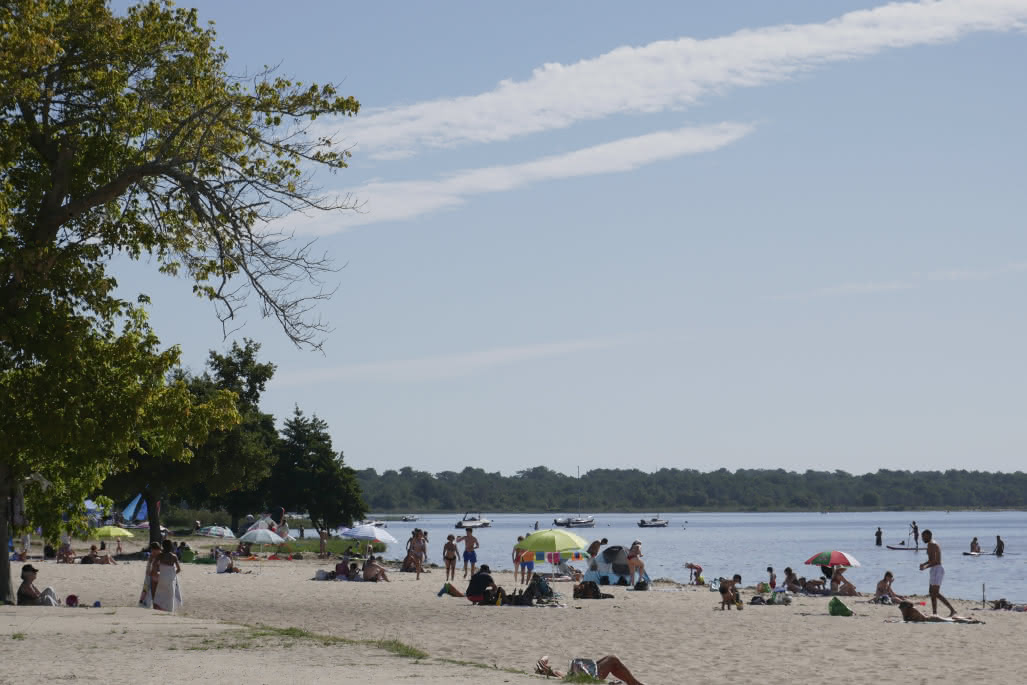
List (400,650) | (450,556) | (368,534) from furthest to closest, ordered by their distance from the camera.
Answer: (368,534) < (450,556) < (400,650)

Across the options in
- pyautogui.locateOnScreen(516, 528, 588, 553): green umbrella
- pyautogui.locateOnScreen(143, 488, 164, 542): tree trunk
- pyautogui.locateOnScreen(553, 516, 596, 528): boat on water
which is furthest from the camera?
pyautogui.locateOnScreen(553, 516, 596, 528): boat on water

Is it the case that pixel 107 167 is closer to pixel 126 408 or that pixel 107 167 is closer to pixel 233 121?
pixel 233 121

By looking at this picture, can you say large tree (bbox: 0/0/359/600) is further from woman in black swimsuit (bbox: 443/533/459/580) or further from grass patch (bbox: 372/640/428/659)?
woman in black swimsuit (bbox: 443/533/459/580)

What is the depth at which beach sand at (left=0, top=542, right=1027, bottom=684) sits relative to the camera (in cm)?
1247

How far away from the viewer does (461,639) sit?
19141 millimetres

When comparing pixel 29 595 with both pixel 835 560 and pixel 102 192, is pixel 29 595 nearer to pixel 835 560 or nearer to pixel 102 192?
pixel 102 192

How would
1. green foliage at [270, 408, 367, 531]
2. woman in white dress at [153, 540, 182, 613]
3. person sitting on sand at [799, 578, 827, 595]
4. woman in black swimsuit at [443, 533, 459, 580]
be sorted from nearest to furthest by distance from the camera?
1. woman in white dress at [153, 540, 182, 613]
2. person sitting on sand at [799, 578, 827, 595]
3. woman in black swimsuit at [443, 533, 459, 580]
4. green foliage at [270, 408, 367, 531]

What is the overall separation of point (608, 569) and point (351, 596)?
7495 millimetres

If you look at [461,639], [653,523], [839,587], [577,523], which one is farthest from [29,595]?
[653,523]

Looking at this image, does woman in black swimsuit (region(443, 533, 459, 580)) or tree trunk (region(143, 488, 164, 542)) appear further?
tree trunk (region(143, 488, 164, 542))

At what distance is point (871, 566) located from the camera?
226 feet

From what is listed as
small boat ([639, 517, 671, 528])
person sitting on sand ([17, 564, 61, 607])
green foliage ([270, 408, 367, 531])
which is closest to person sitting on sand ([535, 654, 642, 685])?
person sitting on sand ([17, 564, 61, 607])

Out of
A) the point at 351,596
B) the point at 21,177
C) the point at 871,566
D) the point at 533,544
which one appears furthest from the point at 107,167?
the point at 871,566

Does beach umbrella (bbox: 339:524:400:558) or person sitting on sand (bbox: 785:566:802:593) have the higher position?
beach umbrella (bbox: 339:524:400:558)
